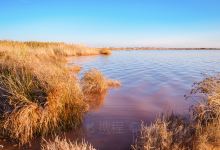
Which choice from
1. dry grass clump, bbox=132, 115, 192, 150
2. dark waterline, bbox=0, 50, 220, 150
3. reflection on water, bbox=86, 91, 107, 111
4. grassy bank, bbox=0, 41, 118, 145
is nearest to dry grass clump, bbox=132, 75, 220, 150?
dry grass clump, bbox=132, 115, 192, 150

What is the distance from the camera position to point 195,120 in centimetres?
531

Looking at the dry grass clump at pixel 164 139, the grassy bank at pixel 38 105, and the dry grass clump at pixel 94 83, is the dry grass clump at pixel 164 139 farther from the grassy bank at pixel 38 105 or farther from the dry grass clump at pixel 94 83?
the dry grass clump at pixel 94 83

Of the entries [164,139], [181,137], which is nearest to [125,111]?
[181,137]

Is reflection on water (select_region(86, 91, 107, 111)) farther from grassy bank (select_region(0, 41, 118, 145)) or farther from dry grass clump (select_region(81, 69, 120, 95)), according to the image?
grassy bank (select_region(0, 41, 118, 145))

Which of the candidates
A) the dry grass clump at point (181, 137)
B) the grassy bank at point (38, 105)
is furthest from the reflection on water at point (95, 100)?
the dry grass clump at point (181, 137)

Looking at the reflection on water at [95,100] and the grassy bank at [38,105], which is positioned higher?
the grassy bank at [38,105]

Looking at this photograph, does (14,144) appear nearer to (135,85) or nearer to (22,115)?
(22,115)

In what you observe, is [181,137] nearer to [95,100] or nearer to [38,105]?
[38,105]

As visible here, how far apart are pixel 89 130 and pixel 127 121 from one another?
1.08 metres

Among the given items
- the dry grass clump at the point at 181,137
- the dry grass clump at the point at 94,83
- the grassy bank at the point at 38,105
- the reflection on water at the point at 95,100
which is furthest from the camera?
the dry grass clump at the point at 94,83

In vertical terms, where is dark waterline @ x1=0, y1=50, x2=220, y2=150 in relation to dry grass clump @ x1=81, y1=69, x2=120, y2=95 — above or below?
below

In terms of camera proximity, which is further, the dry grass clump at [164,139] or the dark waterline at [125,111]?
the dark waterline at [125,111]

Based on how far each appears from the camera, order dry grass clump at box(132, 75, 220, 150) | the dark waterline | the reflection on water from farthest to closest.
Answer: the reflection on water < the dark waterline < dry grass clump at box(132, 75, 220, 150)

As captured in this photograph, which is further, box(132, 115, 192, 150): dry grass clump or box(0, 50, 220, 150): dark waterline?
box(0, 50, 220, 150): dark waterline
